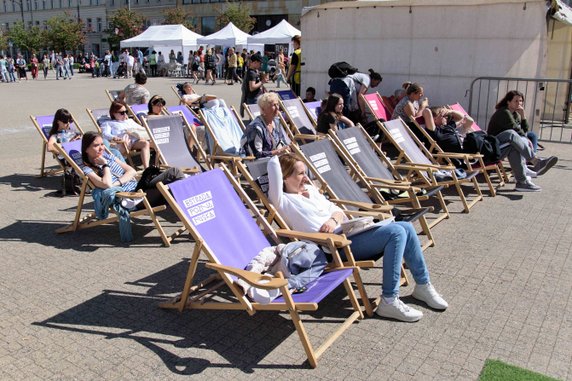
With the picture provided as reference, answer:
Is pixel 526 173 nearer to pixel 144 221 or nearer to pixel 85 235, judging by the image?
pixel 144 221

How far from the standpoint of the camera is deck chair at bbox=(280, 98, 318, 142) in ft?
28.7

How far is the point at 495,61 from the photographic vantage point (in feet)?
33.3

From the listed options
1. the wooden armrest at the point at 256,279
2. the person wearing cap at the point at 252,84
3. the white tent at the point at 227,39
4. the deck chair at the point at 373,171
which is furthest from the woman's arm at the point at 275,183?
the white tent at the point at 227,39

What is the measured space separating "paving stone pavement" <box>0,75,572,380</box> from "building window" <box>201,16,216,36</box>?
173 ft

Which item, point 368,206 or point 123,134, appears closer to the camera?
point 368,206

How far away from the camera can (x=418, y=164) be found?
21.5ft

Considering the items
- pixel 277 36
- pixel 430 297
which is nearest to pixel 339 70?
pixel 430 297

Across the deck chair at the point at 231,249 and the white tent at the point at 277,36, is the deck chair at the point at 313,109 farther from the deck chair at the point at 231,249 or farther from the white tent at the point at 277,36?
the white tent at the point at 277,36

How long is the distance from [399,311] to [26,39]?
54.2 meters

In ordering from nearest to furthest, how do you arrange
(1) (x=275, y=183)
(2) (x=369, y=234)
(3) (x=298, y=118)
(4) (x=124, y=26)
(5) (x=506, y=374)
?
(5) (x=506, y=374) < (2) (x=369, y=234) < (1) (x=275, y=183) < (3) (x=298, y=118) < (4) (x=124, y=26)

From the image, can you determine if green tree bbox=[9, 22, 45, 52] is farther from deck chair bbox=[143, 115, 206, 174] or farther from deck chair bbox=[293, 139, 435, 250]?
deck chair bbox=[293, 139, 435, 250]

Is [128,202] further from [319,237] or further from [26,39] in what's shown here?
[26,39]

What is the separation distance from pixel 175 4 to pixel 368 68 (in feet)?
168

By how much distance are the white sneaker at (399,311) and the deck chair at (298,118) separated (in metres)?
5.00
